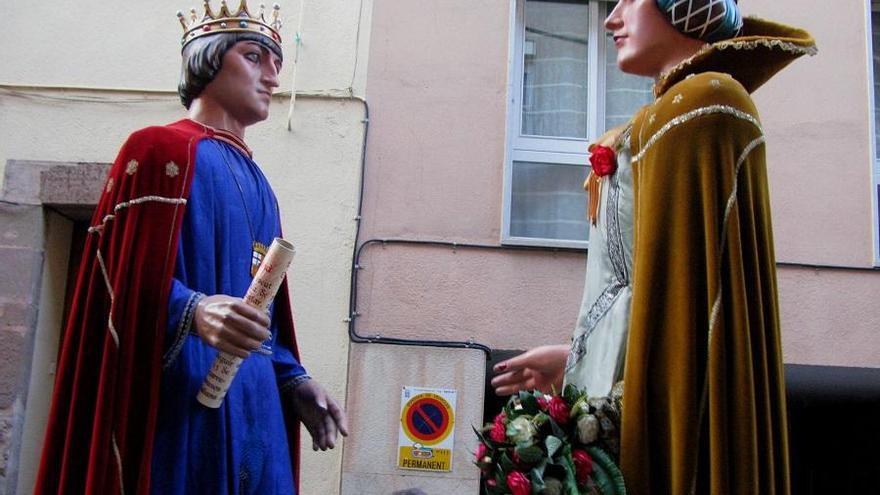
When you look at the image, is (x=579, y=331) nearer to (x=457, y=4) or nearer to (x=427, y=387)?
(x=427, y=387)

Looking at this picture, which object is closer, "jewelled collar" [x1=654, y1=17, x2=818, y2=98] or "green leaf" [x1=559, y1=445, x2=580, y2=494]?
"green leaf" [x1=559, y1=445, x2=580, y2=494]

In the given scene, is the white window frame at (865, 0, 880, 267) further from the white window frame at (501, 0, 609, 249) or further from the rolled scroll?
the rolled scroll

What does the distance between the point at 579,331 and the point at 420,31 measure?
3.49 meters

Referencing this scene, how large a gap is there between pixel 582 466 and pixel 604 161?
74 cm

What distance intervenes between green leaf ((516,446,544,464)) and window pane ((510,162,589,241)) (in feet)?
11.4

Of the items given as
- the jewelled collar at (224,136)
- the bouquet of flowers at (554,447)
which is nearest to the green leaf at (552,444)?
the bouquet of flowers at (554,447)

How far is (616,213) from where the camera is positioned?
2.06 meters

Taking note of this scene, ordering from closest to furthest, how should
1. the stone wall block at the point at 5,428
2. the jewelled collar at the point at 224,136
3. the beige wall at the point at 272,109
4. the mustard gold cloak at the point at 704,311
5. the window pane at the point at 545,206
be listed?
the mustard gold cloak at the point at 704,311, the jewelled collar at the point at 224,136, the stone wall block at the point at 5,428, the beige wall at the point at 272,109, the window pane at the point at 545,206

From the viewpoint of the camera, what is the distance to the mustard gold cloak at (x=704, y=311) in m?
1.67

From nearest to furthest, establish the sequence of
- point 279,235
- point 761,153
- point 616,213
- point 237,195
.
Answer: point 761,153, point 616,213, point 237,195, point 279,235

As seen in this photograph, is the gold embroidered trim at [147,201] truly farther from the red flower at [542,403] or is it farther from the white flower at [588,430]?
the white flower at [588,430]

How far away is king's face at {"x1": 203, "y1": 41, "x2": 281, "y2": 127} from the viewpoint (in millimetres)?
2561

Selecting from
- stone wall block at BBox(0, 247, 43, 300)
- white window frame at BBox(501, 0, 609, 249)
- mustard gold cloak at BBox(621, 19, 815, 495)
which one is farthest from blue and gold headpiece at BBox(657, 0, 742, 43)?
stone wall block at BBox(0, 247, 43, 300)

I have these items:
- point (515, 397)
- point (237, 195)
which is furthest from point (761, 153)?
point (237, 195)
